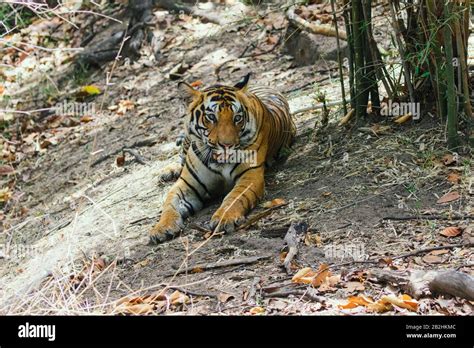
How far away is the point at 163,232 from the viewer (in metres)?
5.76

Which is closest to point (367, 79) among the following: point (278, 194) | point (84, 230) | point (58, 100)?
point (278, 194)

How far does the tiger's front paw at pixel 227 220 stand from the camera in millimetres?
5551

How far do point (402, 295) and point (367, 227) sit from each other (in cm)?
105

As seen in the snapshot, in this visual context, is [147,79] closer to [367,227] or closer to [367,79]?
[367,79]

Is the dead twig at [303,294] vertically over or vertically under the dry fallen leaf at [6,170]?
under

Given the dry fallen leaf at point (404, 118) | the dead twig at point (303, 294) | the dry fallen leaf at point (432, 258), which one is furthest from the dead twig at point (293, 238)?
the dry fallen leaf at point (404, 118)

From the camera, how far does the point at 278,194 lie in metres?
6.02

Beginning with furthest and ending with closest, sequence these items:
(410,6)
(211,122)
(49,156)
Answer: (49,156) < (211,122) < (410,6)

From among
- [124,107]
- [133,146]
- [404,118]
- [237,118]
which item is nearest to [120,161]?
[133,146]

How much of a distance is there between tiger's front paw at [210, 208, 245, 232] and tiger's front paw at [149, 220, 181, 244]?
0.28 meters

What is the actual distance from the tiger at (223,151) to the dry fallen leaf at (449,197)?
133 cm

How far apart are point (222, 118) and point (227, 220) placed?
91 centimetres

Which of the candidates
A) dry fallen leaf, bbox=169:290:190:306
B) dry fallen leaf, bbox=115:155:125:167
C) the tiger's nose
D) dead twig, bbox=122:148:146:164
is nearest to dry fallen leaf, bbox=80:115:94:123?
dead twig, bbox=122:148:146:164

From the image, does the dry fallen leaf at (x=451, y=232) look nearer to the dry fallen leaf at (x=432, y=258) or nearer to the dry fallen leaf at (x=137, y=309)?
the dry fallen leaf at (x=432, y=258)
